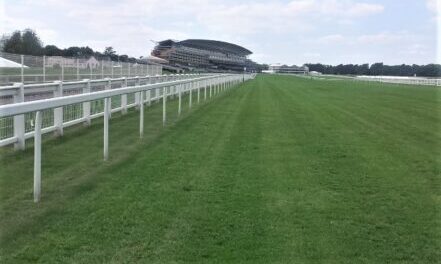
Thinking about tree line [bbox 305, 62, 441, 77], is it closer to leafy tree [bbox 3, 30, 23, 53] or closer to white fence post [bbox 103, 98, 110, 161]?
leafy tree [bbox 3, 30, 23, 53]

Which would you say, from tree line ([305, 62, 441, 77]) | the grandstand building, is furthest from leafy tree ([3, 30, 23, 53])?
the grandstand building

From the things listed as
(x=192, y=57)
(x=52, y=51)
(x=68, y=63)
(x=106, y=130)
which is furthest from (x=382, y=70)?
(x=106, y=130)

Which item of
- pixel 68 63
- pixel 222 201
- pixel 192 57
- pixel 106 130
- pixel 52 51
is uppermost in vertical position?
pixel 192 57

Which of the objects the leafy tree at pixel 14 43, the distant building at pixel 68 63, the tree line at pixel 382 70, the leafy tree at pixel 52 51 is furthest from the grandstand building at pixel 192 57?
the distant building at pixel 68 63

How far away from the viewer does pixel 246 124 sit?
14.8 meters

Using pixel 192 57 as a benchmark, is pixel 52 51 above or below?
below

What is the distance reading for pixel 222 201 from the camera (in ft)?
20.5

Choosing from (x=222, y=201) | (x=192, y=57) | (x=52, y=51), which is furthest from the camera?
(x=192, y=57)

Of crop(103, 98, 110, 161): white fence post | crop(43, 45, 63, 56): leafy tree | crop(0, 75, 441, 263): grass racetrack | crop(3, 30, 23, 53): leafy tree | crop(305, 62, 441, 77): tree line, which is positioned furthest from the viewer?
crop(305, 62, 441, 77): tree line

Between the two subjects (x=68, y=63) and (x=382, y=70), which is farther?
(x=382, y=70)

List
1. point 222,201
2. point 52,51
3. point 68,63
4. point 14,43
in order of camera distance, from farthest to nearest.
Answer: point 52,51 < point 14,43 < point 68,63 < point 222,201

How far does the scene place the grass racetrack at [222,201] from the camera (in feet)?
15.4

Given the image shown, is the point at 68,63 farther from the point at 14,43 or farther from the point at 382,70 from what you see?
the point at 382,70

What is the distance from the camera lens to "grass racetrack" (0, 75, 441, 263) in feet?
15.4
